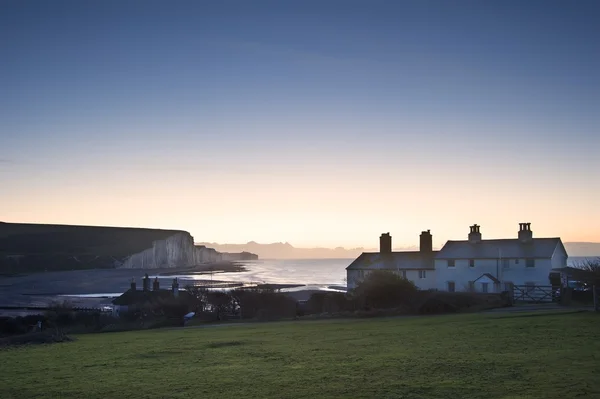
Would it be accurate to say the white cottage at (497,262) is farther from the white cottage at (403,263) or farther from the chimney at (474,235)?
the white cottage at (403,263)

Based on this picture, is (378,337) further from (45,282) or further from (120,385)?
(45,282)

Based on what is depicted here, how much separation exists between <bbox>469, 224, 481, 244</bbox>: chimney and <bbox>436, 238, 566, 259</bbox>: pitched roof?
0.43 m

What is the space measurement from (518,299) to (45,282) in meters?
129

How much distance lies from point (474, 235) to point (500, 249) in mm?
4442

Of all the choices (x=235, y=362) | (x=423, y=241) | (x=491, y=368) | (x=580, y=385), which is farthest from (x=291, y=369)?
(x=423, y=241)

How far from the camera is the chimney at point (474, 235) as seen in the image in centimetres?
6852

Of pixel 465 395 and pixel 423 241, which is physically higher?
pixel 423 241

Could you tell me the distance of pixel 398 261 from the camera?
73.3 metres

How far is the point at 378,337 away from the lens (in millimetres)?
21281

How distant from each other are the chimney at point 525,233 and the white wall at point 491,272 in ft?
10.2

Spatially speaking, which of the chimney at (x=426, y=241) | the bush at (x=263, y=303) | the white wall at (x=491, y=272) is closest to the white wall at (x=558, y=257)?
the white wall at (x=491, y=272)

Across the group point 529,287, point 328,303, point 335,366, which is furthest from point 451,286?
point 335,366

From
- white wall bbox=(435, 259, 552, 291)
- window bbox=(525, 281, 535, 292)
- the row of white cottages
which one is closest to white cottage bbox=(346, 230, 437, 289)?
the row of white cottages

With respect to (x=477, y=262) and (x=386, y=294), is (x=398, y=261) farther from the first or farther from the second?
(x=386, y=294)
